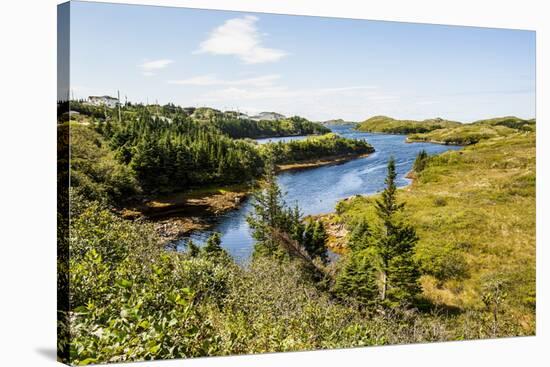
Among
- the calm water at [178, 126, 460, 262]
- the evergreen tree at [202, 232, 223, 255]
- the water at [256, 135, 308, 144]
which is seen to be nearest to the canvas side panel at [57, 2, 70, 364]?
the evergreen tree at [202, 232, 223, 255]

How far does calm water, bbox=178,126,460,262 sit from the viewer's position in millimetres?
7788

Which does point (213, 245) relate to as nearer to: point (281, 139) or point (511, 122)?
point (281, 139)

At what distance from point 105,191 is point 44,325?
4.81ft

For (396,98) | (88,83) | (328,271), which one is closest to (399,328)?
(328,271)

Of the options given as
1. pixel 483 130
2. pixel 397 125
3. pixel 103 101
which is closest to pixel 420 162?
pixel 397 125

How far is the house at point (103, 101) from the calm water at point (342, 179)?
5.61 ft

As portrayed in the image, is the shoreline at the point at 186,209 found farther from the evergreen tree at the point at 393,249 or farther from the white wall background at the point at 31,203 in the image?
the evergreen tree at the point at 393,249

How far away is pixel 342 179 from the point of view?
818 cm

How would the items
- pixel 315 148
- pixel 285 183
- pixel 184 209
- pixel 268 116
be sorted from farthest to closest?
pixel 315 148, pixel 285 183, pixel 268 116, pixel 184 209

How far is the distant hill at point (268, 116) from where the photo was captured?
7.68m

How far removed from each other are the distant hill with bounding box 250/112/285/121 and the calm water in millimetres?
287

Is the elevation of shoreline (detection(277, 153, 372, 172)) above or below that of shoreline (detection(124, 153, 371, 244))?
above

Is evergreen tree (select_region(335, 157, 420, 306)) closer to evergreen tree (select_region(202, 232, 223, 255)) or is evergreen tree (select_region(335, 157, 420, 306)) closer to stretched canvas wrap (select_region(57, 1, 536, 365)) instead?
stretched canvas wrap (select_region(57, 1, 536, 365))

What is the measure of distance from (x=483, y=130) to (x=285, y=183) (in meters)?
2.65
